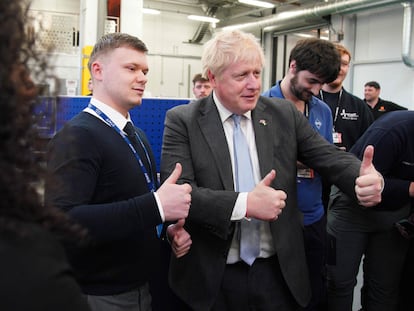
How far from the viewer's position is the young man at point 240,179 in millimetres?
1442

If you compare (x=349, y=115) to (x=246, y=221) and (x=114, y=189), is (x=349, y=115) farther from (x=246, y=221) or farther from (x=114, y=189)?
(x=114, y=189)

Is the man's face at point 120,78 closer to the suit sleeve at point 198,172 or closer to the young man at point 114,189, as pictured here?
the young man at point 114,189

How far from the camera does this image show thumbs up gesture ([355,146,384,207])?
4.61 feet

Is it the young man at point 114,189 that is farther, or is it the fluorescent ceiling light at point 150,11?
the fluorescent ceiling light at point 150,11

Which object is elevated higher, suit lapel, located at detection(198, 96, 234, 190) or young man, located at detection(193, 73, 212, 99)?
young man, located at detection(193, 73, 212, 99)

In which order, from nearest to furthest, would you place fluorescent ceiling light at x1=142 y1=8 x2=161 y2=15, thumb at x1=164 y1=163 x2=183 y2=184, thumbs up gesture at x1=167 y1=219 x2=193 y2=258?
thumb at x1=164 y1=163 x2=183 y2=184 < thumbs up gesture at x1=167 y1=219 x2=193 y2=258 < fluorescent ceiling light at x1=142 y1=8 x2=161 y2=15

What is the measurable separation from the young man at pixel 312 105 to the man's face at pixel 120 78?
2.87ft

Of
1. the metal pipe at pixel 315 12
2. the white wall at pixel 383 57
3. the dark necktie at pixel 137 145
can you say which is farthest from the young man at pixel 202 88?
the white wall at pixel 383 57

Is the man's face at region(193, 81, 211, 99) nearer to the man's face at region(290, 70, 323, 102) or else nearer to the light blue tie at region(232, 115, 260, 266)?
the man's face at region(290, 70, 323, 102)

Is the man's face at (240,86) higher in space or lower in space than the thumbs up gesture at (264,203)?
higher

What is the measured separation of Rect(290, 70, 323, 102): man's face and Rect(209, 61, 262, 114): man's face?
0.71m

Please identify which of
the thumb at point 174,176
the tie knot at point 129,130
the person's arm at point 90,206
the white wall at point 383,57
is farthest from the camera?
the white wall at point 383,57

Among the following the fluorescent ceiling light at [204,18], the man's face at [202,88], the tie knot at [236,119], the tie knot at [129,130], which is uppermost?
the fluorescent ceiling light at [204,18]

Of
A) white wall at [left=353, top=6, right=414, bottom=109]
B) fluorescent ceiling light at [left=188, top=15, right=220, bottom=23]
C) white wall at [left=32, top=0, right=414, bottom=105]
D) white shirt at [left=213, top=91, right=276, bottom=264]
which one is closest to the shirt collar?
white shirt at [left=213, top=91, right=276, bottom=264]
